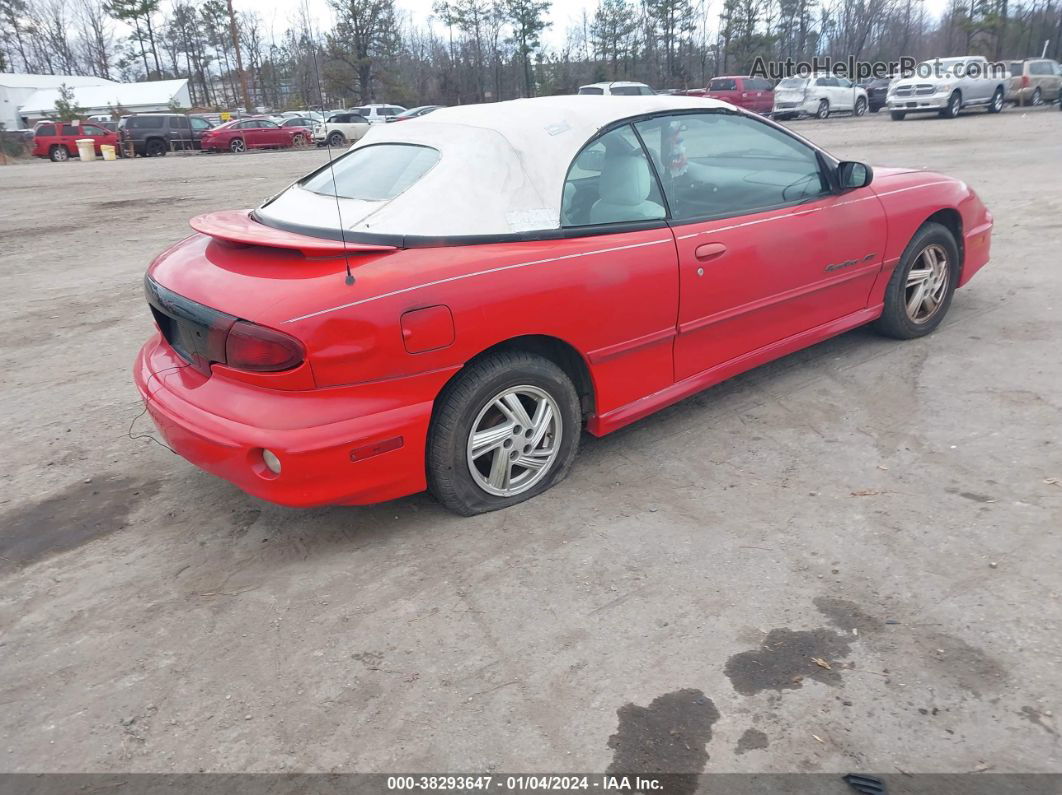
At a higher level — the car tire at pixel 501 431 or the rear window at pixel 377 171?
the rear window at pixel 377 171

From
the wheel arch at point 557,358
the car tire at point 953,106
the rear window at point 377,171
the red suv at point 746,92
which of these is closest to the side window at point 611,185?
the wheel arch at point 557,358

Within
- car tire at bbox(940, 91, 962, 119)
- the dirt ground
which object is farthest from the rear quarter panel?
car tire at bbox(940, 91, 962, 119)

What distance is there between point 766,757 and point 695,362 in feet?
6.74

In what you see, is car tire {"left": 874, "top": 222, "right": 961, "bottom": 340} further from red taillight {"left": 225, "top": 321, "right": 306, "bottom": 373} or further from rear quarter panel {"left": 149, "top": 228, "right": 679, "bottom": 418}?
red taillight {"left": 225, "top": 321, "right": 306, "bottom": 373}

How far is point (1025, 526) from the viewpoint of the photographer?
302cm

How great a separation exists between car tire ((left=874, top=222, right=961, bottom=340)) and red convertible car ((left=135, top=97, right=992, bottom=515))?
57 centimetres

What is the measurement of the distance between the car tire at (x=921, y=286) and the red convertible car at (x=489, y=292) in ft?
1.86

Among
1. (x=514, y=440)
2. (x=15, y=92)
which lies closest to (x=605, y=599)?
(x=514, y=440)

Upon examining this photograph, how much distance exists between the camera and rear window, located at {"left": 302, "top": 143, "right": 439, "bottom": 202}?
11.0 ft

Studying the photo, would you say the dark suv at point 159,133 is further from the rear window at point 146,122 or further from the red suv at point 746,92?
the red suv at point 746,92

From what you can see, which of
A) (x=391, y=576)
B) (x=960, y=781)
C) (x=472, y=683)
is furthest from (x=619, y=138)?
(x=960, y=781)

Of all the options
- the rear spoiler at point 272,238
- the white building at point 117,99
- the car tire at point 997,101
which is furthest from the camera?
the white building at point 117,99

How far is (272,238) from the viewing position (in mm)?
3082

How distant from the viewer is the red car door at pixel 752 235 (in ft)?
12.0
